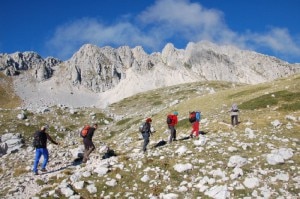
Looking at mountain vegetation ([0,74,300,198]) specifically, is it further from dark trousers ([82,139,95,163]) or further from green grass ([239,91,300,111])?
green grass ([239,91,300,111])

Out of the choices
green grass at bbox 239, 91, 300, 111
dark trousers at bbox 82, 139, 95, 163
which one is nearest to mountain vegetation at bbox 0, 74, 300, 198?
dark trousers at bbox 82, 139, 95, 163

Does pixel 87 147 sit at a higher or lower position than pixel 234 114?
lower

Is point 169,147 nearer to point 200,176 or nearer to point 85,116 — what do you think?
point 200,176

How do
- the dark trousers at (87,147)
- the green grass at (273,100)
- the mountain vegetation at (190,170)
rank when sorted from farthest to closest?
1. the green grass at (273,100)
2. the dark trousers at (87,147)
3. the mountain vegetation at (190,170)

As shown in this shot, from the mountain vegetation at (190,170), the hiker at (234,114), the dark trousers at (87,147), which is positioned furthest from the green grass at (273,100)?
the dark trousers at (87,147)

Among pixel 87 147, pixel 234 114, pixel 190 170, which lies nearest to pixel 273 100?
pixel 234 114

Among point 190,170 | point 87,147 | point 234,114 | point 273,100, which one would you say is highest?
point 273,100

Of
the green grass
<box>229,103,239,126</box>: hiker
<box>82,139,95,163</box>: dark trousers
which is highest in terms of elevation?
the green grass

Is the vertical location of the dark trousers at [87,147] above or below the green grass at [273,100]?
below

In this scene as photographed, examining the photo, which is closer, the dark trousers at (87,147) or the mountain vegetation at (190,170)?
the mountain vegetation at (190,170)

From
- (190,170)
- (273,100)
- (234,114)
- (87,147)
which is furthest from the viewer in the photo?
(273,100)

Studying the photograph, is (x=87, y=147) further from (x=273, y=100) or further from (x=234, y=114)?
(x=273, y=100)

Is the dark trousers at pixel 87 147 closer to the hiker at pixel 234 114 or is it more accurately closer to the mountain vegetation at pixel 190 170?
the mountain vegetation at pixel 190 170

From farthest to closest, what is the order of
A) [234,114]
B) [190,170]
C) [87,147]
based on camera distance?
[234,114], [87,147], [190,170]
